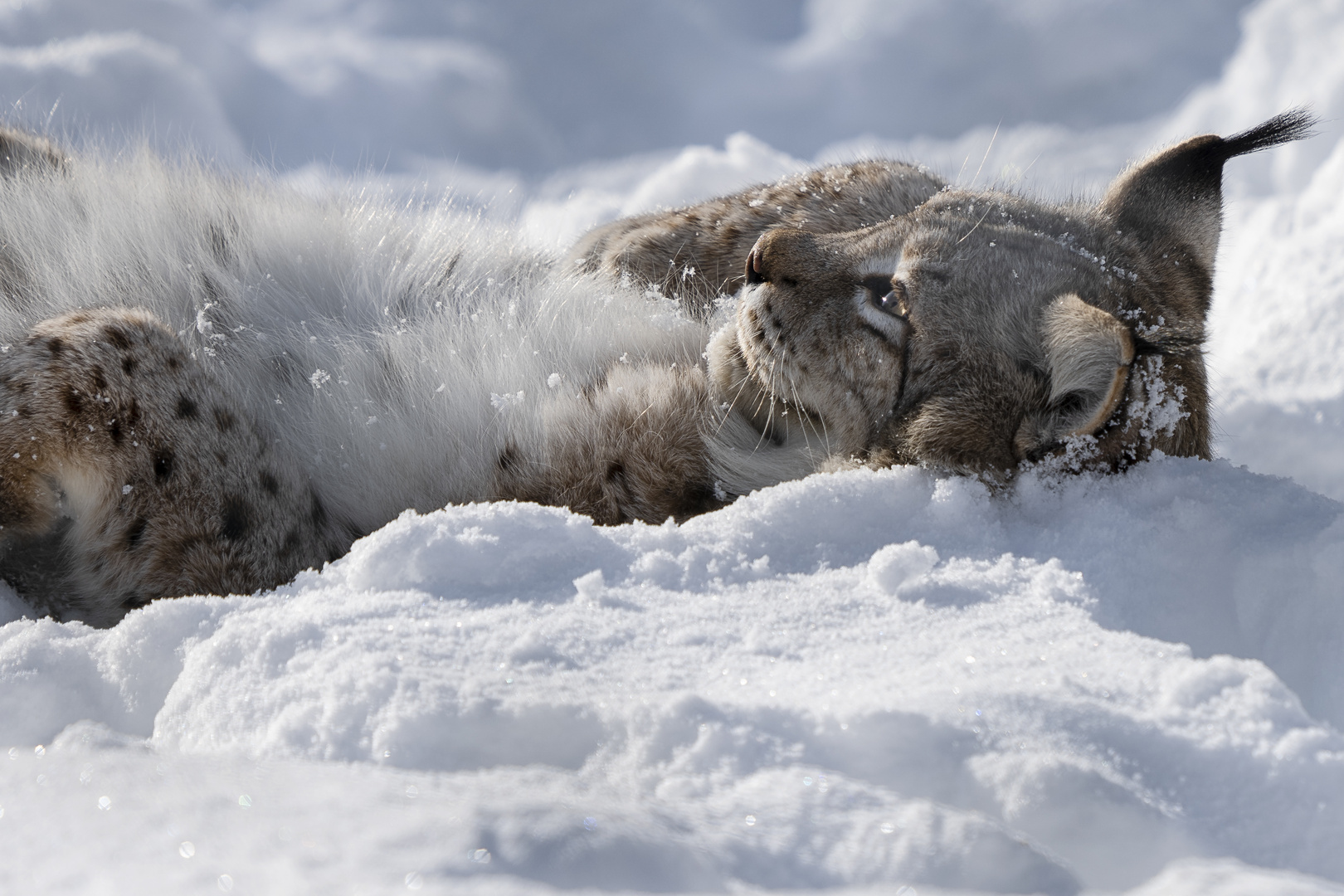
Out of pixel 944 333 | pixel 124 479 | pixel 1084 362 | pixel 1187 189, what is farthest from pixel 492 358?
pixel 1187 189

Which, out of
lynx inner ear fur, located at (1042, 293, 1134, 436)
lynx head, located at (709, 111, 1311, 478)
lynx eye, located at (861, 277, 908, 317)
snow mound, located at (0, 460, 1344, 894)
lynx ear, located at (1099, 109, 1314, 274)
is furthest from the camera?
lynx ear, located at (1099, 109, 1314, 274)

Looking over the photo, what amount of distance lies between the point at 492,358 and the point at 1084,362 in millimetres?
1731

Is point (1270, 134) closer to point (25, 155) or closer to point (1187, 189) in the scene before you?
point (1187, 189)

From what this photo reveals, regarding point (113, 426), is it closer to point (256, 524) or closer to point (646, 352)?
point (256, 524)

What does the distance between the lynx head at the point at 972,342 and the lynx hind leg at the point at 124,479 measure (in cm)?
138

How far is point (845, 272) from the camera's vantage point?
279cm

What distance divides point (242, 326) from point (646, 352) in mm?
1297

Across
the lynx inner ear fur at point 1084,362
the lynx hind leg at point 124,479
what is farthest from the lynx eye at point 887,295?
the lynx hind leg at point 124,479

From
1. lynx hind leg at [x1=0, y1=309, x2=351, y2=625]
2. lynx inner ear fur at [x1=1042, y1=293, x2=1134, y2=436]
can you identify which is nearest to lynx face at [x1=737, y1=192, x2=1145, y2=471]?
lynx inner ear fur at [x1=1042, y1=293, x2=1134, y2=436]

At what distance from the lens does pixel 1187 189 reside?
3.34 m

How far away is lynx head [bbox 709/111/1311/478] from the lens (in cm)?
232

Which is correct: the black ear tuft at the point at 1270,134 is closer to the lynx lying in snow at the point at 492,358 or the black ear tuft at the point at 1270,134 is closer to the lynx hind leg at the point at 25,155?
the lynx lying in snow at the point at 492,358

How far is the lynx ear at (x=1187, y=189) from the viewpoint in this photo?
3.30 metres

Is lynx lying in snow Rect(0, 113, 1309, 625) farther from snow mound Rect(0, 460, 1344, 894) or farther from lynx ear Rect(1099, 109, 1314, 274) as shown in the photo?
snow mound Rect(0, 460, 1344, 894)
